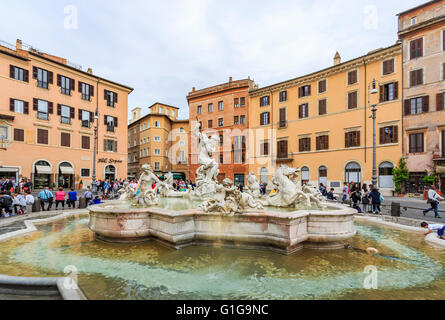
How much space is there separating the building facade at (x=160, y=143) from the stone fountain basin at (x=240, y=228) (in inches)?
1591

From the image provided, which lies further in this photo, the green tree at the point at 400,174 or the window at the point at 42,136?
the window at the point at 42,136

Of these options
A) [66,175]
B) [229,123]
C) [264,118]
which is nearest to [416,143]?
[264,118]

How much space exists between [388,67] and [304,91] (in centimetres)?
930

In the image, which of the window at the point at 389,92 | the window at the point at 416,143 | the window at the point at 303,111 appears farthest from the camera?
the window at the point at 303,111

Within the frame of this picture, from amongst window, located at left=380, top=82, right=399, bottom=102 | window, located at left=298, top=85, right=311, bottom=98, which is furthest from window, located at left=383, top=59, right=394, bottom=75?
window, located at left=298, top=85, right=311, bottom=98

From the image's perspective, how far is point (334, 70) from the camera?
89.9 ft

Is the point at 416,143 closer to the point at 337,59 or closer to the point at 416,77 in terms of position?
the point at 416,77

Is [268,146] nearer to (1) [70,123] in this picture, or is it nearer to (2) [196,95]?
(2) [196,95]

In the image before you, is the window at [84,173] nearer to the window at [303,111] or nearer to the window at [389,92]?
the window at [303,111]

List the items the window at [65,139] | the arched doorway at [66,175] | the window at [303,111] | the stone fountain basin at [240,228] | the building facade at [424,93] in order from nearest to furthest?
the stone fountain basin at [240,228], the building facade at [424,93], the arched doorway at [66,175], the window at [65,139], the window at [303,111]

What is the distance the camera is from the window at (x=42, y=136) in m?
24.8

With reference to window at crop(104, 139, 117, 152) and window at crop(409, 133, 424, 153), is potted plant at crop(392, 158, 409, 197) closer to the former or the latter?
window at crop(409, 133, 424, 153)

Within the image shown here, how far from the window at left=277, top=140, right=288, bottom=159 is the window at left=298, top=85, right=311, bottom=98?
21.9ft

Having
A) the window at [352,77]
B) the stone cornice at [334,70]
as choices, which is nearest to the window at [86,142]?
the stone cornice at [334,70]
